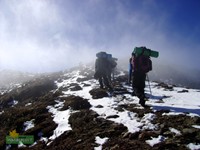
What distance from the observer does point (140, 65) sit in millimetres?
12508

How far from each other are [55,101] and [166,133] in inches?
427

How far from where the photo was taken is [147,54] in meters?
12.5

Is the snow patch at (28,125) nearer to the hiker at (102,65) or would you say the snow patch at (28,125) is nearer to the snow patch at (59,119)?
the snow patch at (59,119)

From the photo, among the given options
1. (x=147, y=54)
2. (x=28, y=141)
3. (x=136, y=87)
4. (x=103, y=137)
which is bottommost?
(x=28, y=141)

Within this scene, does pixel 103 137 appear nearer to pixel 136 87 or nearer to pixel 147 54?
pixel 136 87

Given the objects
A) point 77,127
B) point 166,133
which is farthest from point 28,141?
point 166,133

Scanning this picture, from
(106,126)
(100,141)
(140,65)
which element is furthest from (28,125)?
(140,65)

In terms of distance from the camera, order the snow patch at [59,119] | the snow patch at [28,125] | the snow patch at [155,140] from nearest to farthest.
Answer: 1. the snow patch at [155,140]
2. the snow patch at [59,119]
3. the snow patch at [28,125]

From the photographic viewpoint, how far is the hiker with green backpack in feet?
40.7

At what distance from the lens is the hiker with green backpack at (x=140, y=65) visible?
12.4 meters

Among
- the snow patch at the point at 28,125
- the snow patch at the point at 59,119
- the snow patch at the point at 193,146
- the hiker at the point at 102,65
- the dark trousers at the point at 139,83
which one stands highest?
the hiker at the point at 102,65

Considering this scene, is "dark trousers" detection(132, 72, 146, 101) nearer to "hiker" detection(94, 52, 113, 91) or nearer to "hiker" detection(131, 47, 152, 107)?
"hiker" detection(131, 47, 152, 107)

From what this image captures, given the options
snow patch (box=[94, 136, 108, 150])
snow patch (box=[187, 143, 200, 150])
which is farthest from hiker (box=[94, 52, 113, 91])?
snow patch (box=[187, 143, 200, 150])

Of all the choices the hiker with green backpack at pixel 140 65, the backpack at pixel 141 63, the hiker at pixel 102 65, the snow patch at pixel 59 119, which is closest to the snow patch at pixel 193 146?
the snow patch at pixel 59 119
